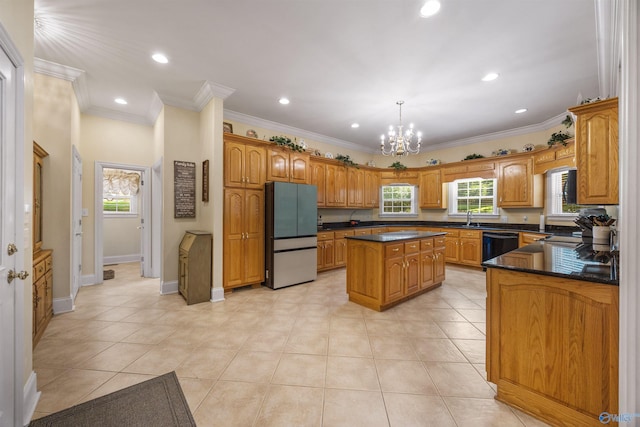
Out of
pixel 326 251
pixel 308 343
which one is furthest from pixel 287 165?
pixel 308 343

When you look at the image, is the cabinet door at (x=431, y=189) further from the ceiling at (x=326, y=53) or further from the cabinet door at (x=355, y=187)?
the ceiling at (x=326, y=53)

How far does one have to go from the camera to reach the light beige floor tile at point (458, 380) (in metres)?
1.74

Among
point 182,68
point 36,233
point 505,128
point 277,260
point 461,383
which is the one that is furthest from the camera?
point 505,128

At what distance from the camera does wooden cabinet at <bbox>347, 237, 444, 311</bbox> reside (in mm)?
3137

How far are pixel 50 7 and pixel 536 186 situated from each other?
7248 millimetres

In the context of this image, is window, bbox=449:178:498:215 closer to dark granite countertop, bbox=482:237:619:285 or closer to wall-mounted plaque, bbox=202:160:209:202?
dark granite countertop, bbox=482:237:619:285

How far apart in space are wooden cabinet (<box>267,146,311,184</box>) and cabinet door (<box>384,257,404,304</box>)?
2.38 meters

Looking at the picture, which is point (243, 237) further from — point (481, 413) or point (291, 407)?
point (481, 413)

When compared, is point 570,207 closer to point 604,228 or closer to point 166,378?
point 604,228

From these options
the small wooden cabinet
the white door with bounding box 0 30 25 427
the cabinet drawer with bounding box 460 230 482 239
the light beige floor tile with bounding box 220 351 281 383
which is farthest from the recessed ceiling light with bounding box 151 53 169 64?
the cabinet drawer with bounding box 460 230 482 239

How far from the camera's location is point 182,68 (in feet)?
9.98

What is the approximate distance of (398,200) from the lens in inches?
276

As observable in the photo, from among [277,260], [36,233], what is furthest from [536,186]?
[36,233]

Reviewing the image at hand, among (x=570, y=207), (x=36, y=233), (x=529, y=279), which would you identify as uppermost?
(x=570, y=207)
